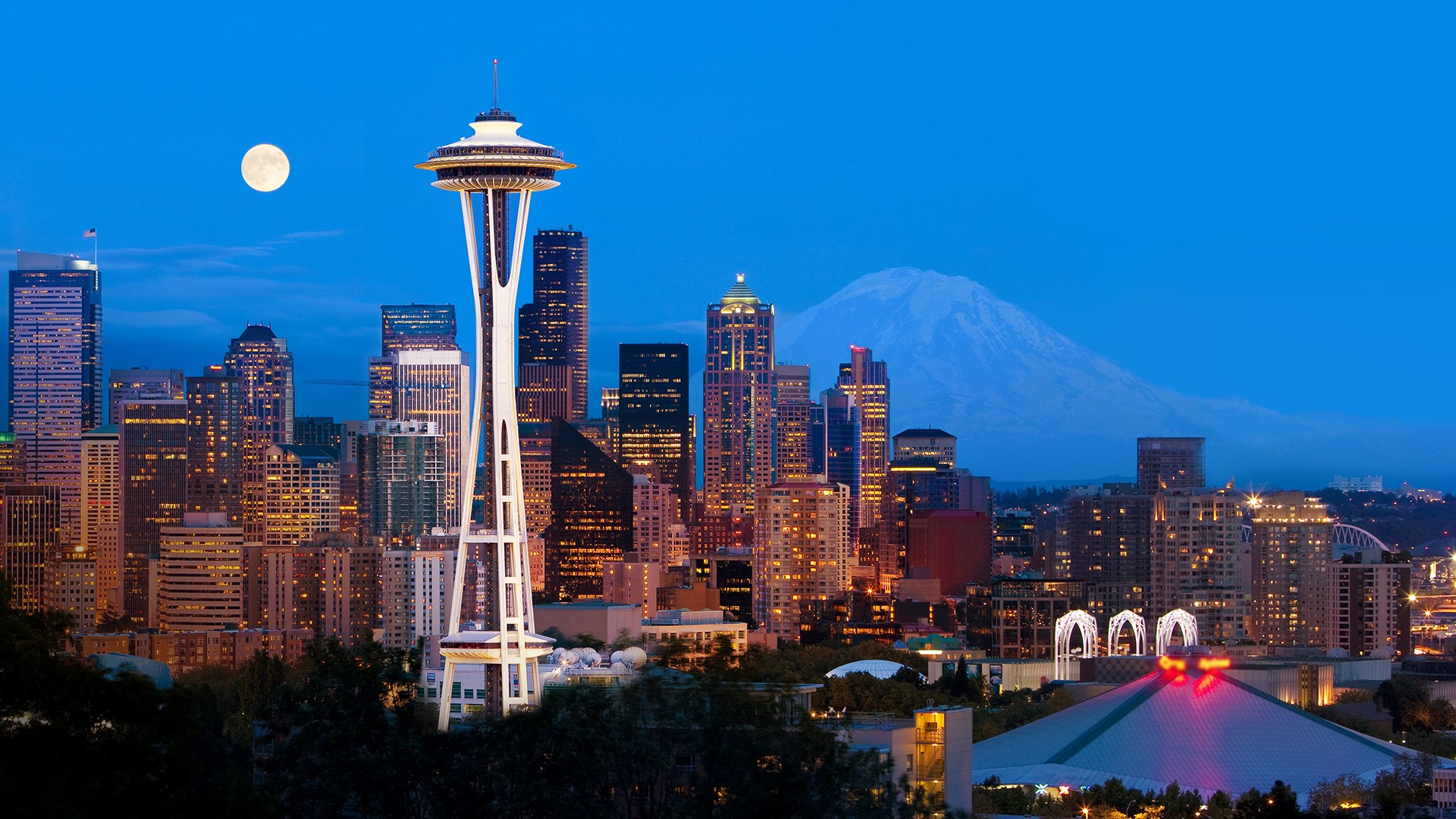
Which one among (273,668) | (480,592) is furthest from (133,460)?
(273,668)

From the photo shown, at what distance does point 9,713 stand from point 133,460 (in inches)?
6715

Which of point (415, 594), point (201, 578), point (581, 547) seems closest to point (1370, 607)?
point (415, 594)

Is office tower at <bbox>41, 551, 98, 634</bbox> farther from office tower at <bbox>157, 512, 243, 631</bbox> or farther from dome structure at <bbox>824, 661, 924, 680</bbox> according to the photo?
dome structure at <bbox>824, 661, 924, 680</bbox>

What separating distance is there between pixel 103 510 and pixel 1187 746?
430 ft

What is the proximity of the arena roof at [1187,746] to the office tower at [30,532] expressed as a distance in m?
93.9

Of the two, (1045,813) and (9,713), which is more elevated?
(9,713)

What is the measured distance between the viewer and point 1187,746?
247 ft

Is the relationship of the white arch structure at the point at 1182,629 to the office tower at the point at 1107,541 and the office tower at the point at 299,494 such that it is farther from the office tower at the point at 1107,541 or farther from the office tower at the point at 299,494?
the office tower at the point at 299,494

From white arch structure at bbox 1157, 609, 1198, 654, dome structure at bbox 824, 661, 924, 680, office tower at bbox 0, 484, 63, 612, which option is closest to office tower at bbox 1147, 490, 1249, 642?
white arch structure at bbox 1157, 609, 1198, 654

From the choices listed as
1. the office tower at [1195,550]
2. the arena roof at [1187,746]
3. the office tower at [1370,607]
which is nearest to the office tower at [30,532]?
the office tower at [1195,550]

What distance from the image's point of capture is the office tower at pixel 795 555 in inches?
6703

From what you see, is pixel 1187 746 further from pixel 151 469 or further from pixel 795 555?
pixel 151 469

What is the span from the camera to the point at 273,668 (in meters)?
84.2

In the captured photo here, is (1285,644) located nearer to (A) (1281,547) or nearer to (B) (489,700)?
(A) (1281,547)
